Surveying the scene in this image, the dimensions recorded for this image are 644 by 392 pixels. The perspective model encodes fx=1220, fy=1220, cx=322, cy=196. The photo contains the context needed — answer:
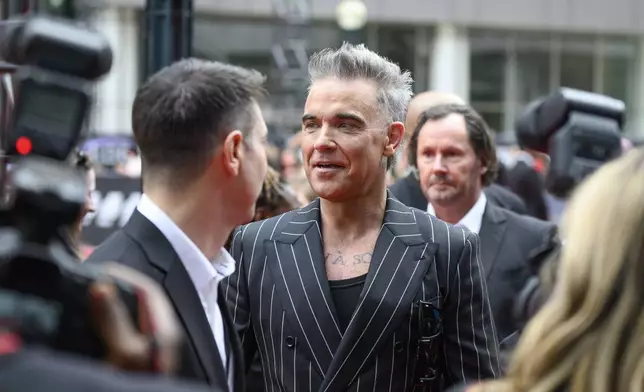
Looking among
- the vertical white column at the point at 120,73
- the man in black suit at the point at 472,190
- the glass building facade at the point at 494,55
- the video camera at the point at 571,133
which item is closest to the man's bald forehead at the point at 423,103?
the man in black suit at the point at 472,190

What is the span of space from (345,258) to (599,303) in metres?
2.24

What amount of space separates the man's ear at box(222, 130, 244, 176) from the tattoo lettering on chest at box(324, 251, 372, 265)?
1.11m

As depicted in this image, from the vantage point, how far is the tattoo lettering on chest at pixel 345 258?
4.27 m

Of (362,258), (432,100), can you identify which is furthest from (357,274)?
(432,100)

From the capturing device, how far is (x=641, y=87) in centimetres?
4178

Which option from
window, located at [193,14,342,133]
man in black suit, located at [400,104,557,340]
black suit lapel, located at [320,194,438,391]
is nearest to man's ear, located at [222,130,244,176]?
black suit lapel, located at [320,194,438,391]

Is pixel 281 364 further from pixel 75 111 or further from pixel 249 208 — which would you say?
pixel 75 111

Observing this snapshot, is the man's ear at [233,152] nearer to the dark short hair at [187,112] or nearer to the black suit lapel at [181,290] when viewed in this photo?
the dark short hair at [187,112]

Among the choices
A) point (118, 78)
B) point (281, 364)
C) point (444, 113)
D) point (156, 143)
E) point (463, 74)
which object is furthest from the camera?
point (463, 74)

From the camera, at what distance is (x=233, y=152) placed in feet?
10.6

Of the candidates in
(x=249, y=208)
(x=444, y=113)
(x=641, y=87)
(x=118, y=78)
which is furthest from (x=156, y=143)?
(x=641, y=87)

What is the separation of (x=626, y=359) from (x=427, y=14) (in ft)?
122

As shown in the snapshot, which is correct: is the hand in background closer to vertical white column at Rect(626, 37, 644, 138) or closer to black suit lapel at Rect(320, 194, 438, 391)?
black suit lapel at Rect(320, 194, 438, 391)

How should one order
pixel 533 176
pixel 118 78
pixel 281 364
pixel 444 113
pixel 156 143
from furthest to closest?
1. pixel 118 78
2. pixel 533 176
3. pixel 444 113
4. pixel 281 364
5. pixel 156 143
